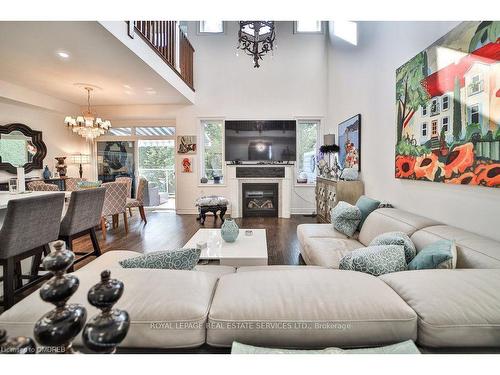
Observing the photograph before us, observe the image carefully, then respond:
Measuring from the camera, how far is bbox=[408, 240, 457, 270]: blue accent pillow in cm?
142

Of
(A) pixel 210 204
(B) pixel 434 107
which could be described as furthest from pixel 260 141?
(B) pixel 434 107

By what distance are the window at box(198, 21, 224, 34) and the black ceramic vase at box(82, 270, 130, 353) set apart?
704 centimetres

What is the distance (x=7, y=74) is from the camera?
4.28 m

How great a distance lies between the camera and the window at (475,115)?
72.9 inches

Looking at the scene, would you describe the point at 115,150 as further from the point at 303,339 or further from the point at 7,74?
the point at 303,339

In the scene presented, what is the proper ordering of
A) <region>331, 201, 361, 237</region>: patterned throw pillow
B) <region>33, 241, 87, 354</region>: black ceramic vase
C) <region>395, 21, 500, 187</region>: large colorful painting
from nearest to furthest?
<region>33, 241, 87, 354</region>: black ceramic vase
<region>395, 21, 500, 187</region>: large colorful painting
<region>331, 201, 361, 237</region>: patterned throw pillow

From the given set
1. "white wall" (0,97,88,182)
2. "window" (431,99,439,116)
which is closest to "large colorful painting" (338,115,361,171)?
"window" (431,99,439,116)

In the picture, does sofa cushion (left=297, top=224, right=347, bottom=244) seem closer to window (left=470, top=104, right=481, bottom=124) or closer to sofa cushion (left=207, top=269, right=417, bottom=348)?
window (left=470, top=104, right=481, bottom=124)

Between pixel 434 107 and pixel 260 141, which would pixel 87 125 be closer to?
pixel 260 141

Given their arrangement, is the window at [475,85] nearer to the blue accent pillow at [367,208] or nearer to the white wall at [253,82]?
the blue accent pillow at [367,208]

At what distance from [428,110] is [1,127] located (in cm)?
663

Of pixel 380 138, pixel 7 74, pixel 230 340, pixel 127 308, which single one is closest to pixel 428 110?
pixel 380 138

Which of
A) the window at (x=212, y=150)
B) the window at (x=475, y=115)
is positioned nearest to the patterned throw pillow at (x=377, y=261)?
the window at (x=475, y=115)

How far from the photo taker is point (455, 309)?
3.07ft
